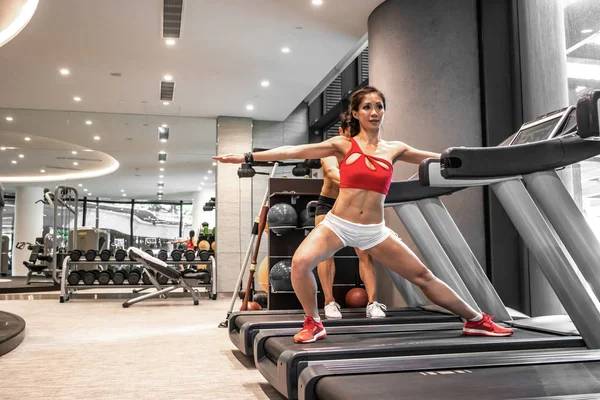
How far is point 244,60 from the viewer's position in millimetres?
8016

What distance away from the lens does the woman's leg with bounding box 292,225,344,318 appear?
2746mm

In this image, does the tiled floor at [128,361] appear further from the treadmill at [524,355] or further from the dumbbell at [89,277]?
the dumbbell at [89,277]

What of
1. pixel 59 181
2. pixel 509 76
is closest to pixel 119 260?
pixel 59 181

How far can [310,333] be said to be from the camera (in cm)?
288

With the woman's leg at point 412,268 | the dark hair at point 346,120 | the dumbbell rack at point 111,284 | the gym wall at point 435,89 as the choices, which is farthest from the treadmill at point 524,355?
the dumbbell rack at point 111,284

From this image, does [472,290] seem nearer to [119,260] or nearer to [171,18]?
[171,18]

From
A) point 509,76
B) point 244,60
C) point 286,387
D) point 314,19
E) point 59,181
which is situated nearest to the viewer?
point 286,387

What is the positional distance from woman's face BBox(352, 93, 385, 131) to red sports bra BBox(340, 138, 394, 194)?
15 cm

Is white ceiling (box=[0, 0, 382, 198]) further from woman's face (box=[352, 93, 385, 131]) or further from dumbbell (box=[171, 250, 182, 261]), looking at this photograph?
woman's face (box=[352, 93, 385, 131])

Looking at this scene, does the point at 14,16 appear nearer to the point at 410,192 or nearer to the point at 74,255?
the point at 74,255

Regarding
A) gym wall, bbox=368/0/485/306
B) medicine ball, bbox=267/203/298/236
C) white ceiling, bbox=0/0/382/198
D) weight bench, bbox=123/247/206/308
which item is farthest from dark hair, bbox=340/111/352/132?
weight bench, bbox=123/247/206/308

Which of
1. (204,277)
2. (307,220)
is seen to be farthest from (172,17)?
(204,277)

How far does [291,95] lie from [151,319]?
488 cm

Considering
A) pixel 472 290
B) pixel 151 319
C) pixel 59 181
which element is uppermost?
pixel 59 181
